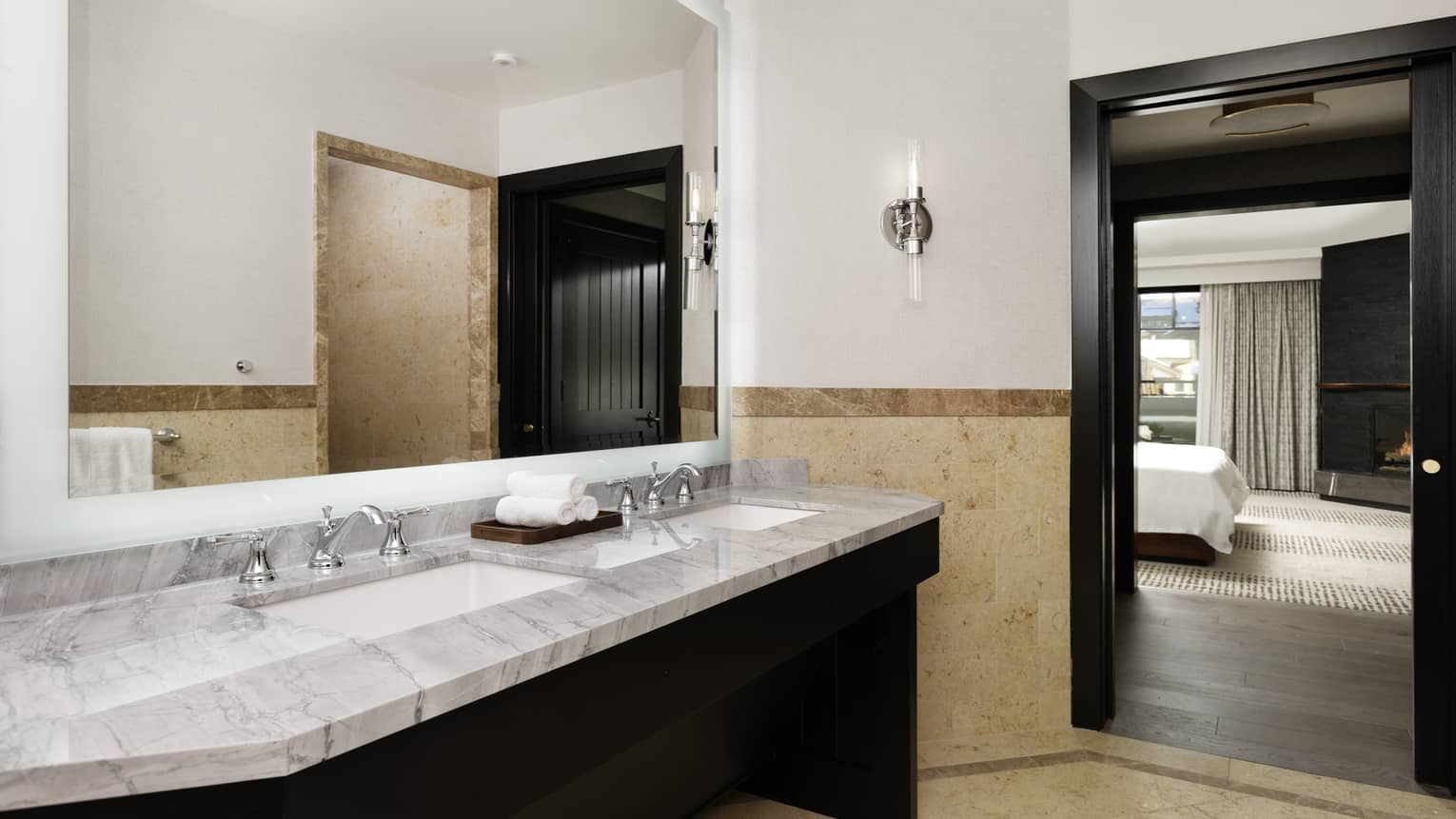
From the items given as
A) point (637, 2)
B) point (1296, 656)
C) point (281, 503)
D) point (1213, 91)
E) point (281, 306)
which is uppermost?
point (637, 2)

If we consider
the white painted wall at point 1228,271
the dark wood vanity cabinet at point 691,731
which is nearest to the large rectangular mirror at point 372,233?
the dark wood vanity cabinet at point 691,731

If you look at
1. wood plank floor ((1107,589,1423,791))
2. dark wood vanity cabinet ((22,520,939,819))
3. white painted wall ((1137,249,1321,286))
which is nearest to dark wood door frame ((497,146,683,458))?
dark wood vanity cabinet ((22,520,939,819))

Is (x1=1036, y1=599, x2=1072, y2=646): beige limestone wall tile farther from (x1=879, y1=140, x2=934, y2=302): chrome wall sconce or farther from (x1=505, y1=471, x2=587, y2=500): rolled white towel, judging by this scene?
(x1=505, y1=471, x2=587, y2=500): rolled white towel

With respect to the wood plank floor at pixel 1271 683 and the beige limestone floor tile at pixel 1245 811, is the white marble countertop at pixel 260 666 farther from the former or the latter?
the wood plank floor at pixel 1271 683

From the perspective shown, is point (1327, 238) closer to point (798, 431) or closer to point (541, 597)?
point (798, 431)

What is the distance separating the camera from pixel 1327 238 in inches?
259

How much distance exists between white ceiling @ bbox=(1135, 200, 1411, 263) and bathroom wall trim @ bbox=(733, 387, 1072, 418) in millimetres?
3401

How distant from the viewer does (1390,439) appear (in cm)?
646

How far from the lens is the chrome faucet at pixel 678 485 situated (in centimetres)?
219

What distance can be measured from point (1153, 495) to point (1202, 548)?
446mm

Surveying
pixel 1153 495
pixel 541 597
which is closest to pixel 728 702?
pixel 541 597

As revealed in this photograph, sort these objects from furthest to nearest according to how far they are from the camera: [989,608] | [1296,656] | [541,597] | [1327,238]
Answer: [1327,238], [1296,656], [989,608], [541,597]

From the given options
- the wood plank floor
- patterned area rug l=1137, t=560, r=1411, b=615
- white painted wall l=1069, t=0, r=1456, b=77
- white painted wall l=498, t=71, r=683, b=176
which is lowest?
the wood plank floor

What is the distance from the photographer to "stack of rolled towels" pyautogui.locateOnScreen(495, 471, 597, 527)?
1682 mm
